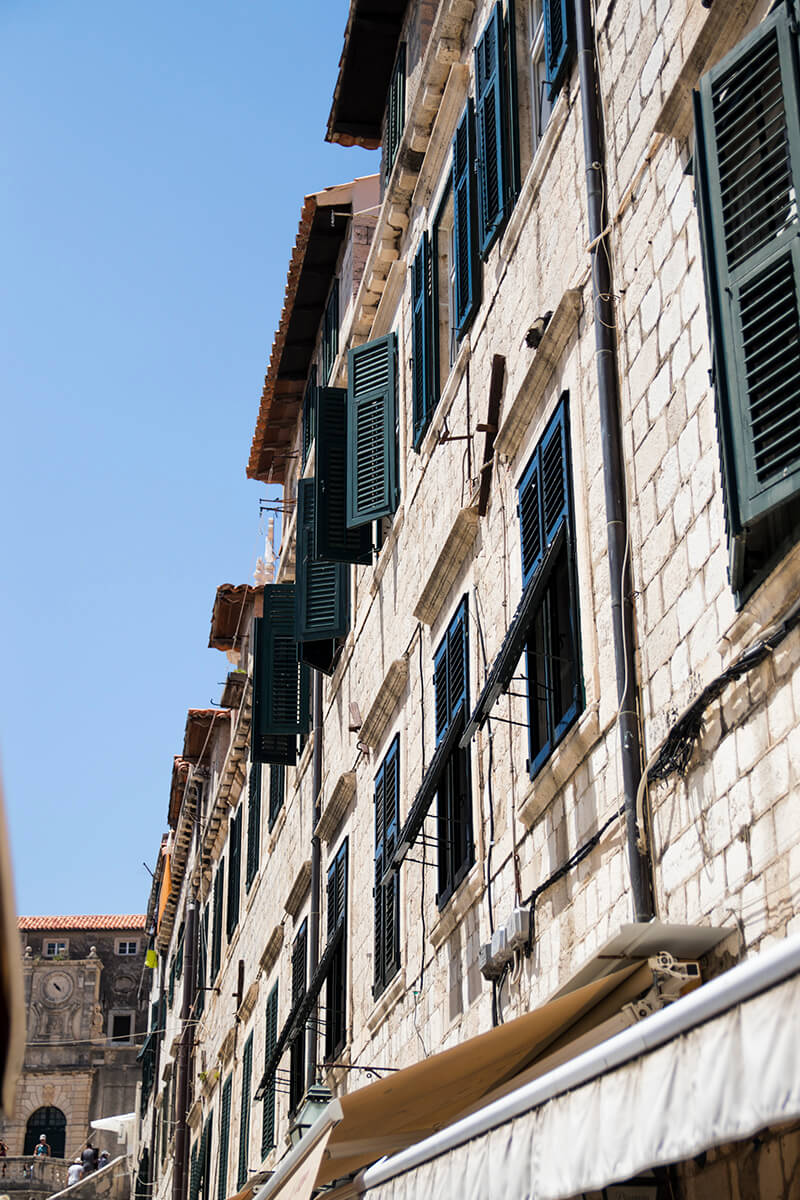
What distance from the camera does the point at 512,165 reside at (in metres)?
9.76

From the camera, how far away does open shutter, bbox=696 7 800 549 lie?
211 inches

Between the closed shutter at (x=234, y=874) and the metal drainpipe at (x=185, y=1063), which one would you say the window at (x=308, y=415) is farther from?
the metal drainpipe at (x=185, y=1063)

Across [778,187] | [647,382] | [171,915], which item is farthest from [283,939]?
[171,915]

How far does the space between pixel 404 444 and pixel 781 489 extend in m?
7.96

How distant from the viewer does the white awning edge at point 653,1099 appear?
143 inches

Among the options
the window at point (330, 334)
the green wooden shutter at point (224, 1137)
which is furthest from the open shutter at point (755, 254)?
the green wooden shutter at point (224, 1137)

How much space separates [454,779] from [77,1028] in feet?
195

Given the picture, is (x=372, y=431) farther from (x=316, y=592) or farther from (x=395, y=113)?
(x=395, y=113)

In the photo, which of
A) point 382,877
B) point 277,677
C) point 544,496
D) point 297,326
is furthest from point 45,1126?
point 544,496

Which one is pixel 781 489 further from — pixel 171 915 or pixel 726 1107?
pixel 171 915

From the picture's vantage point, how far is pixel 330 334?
1850 cm

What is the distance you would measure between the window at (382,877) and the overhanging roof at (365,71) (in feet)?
22.7

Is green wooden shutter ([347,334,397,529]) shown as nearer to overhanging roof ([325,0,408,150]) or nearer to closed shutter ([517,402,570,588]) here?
overhanging roof ([325,0,408,150])

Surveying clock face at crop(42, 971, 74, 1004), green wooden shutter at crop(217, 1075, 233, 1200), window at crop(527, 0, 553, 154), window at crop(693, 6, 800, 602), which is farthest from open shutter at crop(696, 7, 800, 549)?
clock face at crop(42, 971, 74, 1004)
